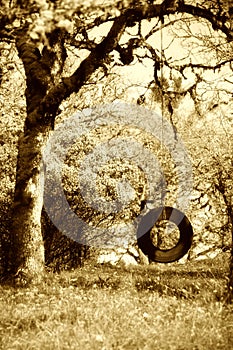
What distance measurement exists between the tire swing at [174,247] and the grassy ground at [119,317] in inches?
23.0

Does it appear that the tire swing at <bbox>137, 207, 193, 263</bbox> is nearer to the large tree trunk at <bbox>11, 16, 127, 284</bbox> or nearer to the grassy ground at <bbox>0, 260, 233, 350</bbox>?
the grassy ground at <bbox>0, 260, 233, 350</bbox>

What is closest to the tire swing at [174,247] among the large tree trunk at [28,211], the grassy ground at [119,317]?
the grassy ground at [119,317]

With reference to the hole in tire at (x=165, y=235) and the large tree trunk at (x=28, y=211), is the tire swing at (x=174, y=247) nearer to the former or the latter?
the large tree trunk at (x=28, y=211)

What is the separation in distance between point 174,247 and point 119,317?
333 centimetres

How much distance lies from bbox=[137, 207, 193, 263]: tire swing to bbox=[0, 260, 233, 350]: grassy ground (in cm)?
59

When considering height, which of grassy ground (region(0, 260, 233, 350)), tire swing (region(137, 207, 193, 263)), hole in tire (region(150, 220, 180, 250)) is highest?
hole in tire (region(150, 220, 180, 250))

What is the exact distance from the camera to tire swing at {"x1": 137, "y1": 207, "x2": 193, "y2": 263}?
9.35 m

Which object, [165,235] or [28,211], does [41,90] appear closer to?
[28,211]

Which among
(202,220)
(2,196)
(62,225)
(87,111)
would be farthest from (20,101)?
(202,220)

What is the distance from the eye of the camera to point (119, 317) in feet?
21.4

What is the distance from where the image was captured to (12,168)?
16.5 meters

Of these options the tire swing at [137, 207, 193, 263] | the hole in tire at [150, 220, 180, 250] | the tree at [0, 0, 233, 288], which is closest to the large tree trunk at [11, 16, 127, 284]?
the tree at [0, 0, 233, 288]

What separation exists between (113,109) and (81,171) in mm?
3850

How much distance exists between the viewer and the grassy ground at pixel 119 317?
5.66 metres
